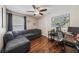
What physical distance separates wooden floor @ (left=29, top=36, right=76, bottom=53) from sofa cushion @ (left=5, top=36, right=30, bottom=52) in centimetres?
16

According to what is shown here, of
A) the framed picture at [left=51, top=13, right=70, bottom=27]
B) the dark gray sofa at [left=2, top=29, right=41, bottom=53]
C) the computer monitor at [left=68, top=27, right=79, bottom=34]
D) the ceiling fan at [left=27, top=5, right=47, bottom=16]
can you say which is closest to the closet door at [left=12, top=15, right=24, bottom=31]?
the dark gray sofa at [left=2, top=29, right=41, bottom=53]

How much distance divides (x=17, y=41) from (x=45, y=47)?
1.62 ft

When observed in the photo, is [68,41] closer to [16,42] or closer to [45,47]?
[45,47]

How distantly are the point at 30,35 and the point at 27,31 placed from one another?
3.6 inches

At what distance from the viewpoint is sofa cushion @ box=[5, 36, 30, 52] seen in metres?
1.21

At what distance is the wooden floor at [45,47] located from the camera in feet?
4.24

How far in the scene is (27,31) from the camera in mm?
1347

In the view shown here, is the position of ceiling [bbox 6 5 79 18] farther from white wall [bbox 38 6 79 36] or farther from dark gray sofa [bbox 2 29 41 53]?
dark gray sofa [bbox 2 29 41 53]

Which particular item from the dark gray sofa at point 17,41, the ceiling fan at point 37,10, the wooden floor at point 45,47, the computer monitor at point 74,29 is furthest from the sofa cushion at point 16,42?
the computer monitor at point 74,29

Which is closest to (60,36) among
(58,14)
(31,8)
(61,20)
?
(61,20)

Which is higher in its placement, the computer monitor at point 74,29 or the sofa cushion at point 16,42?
the computer monitor at point 74,29

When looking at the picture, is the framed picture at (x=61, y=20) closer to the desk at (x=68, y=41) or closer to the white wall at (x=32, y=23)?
the desk at (x=68, y=41)

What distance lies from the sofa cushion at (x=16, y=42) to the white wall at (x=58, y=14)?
0.36 meters
